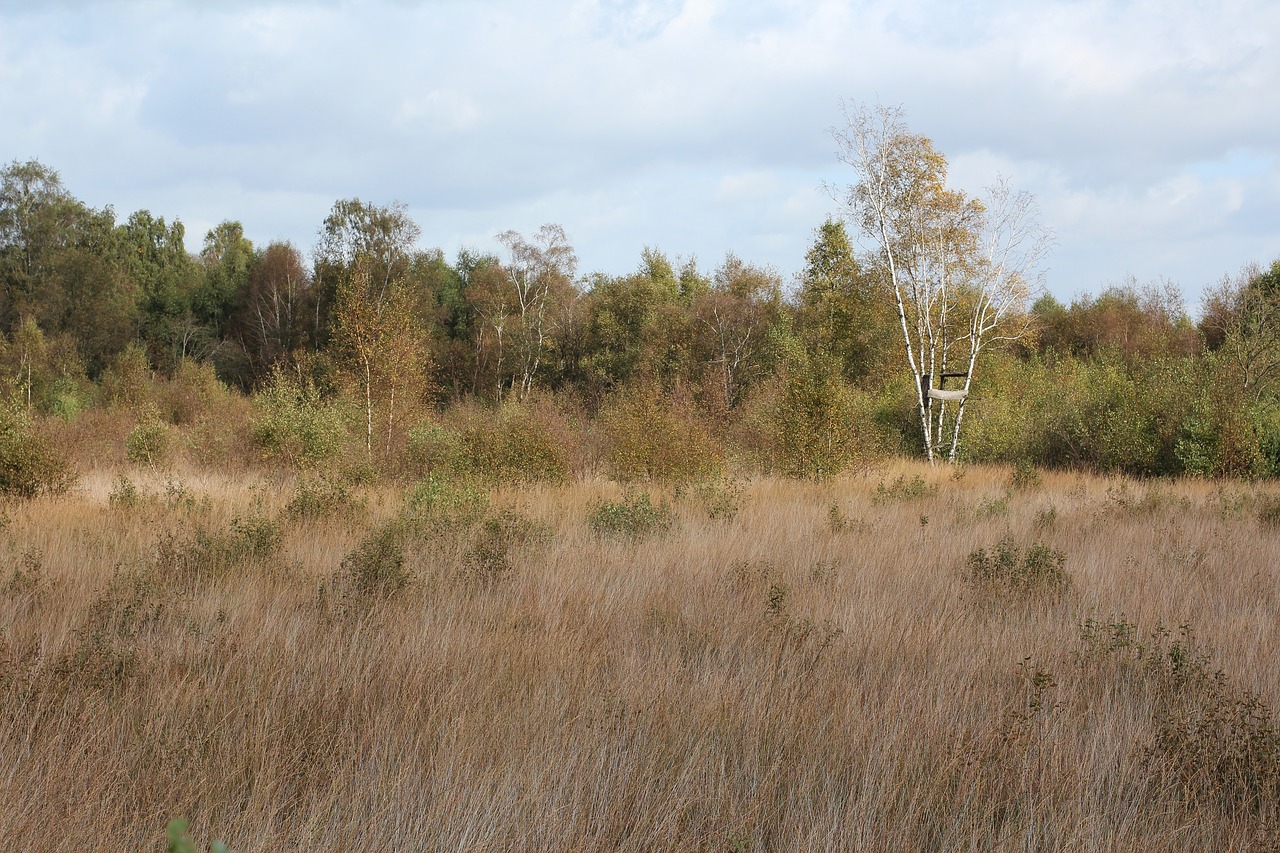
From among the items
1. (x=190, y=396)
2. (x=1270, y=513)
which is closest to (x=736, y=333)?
(x=190, y=396)

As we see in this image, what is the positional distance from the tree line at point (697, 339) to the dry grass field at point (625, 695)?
8.25 m

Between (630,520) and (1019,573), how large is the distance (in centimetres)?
431

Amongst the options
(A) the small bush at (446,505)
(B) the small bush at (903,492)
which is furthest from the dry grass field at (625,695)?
Answer: (B) the small bush at (903,492)

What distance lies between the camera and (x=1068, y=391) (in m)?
25.0

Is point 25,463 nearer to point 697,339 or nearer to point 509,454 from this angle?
point 509,454

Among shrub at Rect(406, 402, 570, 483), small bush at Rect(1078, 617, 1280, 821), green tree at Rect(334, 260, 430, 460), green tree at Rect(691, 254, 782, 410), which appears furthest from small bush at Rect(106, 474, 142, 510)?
green tree at Rect(691, 254, 782, 410)

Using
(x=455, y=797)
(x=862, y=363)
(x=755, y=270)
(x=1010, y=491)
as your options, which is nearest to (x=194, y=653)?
(x=455, y=797)

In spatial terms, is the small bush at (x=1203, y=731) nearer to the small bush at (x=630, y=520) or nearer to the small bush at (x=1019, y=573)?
the small bush at (x=1019, y=573)

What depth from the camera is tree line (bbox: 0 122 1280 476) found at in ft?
64.6

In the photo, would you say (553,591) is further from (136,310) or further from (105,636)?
(136,310)

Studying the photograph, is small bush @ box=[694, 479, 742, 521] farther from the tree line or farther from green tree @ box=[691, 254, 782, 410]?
green tree @ box=[691, 254, 782, 410]

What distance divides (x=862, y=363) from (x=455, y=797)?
3114 centimetres

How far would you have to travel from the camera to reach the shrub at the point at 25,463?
12398 mm

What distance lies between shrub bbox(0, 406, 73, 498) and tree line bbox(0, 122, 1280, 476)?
3.27ft
